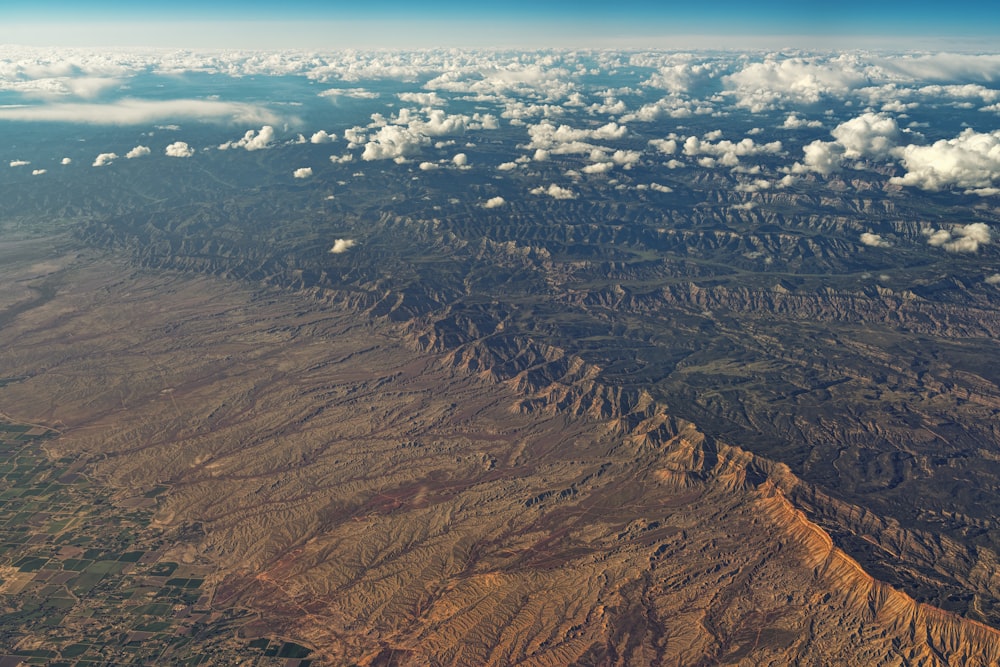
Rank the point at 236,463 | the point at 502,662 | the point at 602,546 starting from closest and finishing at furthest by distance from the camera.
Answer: the point at 502,662, the point at 602,546, the point at 236,463

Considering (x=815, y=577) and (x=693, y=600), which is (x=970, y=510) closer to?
(x=815, y=577)

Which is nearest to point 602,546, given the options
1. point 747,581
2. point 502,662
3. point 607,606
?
point 607,606

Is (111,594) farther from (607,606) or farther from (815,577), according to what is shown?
(815,577)

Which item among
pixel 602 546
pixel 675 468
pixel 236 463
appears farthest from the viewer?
pixel 236 463

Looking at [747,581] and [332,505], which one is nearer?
[747,581]

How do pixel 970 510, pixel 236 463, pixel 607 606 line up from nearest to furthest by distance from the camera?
1. pixel 607 606
2. pixel 970 510
3. pixel 236 463

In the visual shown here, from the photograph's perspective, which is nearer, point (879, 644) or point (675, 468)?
point (879, 644)

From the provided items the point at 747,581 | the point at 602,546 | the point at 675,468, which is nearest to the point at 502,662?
the point at 602,546

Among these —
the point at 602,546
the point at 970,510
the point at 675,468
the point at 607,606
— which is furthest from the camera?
the point at 675,468

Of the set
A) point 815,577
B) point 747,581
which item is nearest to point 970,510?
point 815,577
